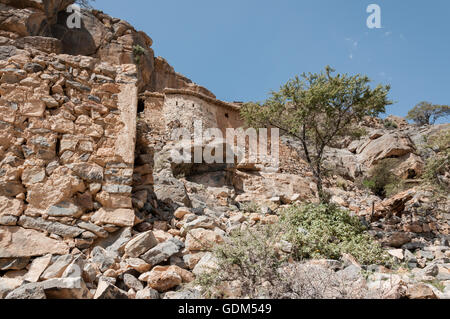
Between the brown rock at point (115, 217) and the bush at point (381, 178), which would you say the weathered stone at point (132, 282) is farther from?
the bush at point (381, 178)

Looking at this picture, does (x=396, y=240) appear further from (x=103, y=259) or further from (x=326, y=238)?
(x=103, y=259)

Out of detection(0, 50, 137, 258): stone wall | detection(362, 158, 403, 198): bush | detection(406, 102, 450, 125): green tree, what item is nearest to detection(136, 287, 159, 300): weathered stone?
detection(0, 50, 137, 258): stone wall

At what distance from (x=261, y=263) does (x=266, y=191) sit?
7832 millimetres

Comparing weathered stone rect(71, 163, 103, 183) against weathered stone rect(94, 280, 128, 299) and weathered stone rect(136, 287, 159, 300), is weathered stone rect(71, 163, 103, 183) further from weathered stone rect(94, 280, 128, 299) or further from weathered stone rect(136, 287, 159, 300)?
weathered stone rect(136, 287, 159, 300)

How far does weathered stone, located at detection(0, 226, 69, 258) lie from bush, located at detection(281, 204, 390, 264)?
283cm

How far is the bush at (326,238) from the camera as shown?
3746mm

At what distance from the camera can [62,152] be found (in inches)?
140

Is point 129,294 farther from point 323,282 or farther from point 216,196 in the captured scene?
point 216,196

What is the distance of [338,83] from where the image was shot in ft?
25.6
